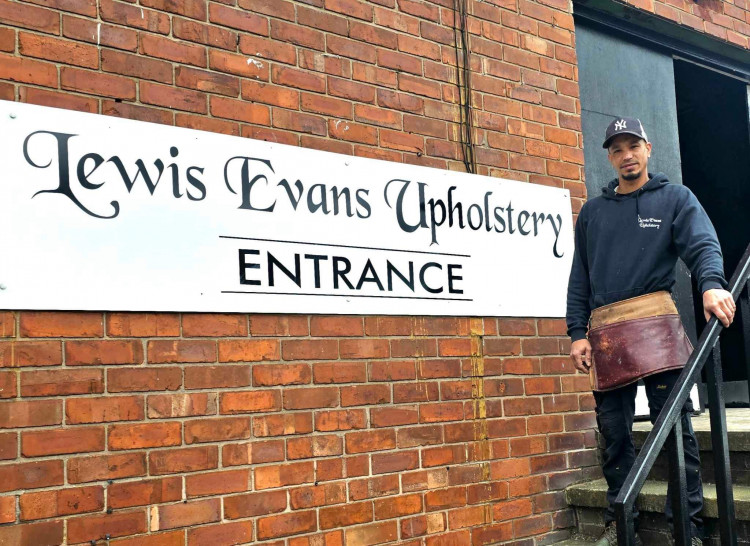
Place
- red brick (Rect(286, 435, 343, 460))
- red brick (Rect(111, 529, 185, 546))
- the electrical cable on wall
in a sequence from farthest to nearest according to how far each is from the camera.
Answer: the electrical cable on wall → red brick (Rect(286, 435, 343, 460)) → red brick (Rect(111, 529, 185, 546))

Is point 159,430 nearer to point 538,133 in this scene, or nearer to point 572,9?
point 538,133

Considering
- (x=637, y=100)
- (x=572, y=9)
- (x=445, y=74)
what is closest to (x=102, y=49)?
(x=445, y=74)

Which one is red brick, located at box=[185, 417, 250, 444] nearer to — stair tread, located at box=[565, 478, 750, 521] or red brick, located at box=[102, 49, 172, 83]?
red brick, located at box=[102, 49, 172, 83]

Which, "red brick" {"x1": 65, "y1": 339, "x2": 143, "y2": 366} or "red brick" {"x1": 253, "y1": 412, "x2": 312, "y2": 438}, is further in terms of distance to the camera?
"red brick" {"x1": 253, "y1": 412, "x2": 312, "y2": 438}

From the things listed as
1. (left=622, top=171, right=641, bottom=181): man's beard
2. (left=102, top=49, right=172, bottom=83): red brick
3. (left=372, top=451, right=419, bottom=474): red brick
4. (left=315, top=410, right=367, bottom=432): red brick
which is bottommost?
(left=372, top=451, right=419, bottom=474): red brick

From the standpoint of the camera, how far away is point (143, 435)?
302 cm

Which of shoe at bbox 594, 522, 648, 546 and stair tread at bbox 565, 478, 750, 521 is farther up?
stair tread at bbox 565, 478, 750, 521

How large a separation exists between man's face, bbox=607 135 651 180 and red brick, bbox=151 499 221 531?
2036 mm

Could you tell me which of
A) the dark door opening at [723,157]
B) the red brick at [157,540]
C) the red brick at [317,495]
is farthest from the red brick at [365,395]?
the dark door opening at [723,157]

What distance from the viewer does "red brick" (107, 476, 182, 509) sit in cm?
294

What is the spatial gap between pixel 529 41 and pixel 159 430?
8.95 ft

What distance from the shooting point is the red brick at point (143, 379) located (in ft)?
9.80

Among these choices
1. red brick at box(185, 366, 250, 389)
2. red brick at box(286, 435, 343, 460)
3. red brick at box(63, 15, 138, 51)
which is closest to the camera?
red brick at box(63, 15, 138, 51)

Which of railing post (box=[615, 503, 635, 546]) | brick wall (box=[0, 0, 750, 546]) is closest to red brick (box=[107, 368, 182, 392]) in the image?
brick wall (box=[0, 0, 750, 546])
